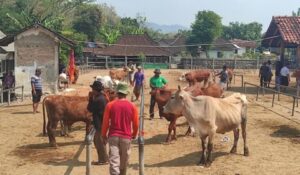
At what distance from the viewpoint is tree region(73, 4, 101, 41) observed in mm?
60312

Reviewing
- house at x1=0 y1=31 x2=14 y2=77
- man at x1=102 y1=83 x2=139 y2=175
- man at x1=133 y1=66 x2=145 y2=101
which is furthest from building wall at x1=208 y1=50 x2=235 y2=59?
man at x1=102 y1=83 x2=139 y2=175

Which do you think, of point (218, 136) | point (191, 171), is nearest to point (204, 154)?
point (191, 171)

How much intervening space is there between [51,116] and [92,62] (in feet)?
112

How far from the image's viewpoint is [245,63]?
45.2m

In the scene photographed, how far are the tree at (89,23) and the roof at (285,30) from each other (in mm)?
35341

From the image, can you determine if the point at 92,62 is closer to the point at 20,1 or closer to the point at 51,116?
the point at 20,1

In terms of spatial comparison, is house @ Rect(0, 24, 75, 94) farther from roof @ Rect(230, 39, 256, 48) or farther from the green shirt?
roof @ Rect(230, 39, 256, 48)

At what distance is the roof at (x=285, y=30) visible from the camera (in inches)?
1005

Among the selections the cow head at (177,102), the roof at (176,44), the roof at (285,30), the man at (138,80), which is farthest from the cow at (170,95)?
the roof at (176,44)

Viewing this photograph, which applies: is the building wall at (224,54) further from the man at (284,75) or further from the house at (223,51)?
→ the man at (284,75)

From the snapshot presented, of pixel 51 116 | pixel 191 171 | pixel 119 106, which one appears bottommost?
pixel 191 171

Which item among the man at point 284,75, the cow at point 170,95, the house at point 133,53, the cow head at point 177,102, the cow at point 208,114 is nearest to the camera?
the cow at point 208,114

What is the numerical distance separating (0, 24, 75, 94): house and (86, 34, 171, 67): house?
84.7ft

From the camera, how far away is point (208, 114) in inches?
380
